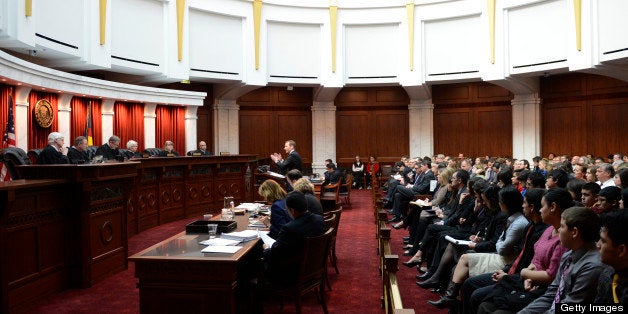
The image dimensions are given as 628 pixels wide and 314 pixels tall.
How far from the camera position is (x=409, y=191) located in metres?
8.38

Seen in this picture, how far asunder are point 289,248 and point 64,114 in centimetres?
781

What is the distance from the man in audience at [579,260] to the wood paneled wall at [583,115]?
11998 millimetres

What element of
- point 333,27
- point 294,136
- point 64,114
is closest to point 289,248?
point 64,114

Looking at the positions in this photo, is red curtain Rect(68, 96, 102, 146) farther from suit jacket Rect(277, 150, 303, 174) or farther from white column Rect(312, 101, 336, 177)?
white column Rect(312, 101, 336, 177)

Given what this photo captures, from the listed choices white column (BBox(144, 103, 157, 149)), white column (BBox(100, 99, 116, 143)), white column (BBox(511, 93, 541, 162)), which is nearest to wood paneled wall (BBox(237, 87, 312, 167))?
white column (BBox(144, 103, 157, 149))

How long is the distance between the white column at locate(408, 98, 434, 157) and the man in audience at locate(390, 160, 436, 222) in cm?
627

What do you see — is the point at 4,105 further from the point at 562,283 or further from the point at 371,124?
the point at 371,124

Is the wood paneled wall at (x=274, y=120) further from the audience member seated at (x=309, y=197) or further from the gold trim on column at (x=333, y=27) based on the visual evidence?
the audience member seated at (x=309, y=197)

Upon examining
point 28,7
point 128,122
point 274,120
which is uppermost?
point 28,7

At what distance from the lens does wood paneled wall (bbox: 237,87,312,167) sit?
15.8 metres

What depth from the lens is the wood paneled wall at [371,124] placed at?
16.4m

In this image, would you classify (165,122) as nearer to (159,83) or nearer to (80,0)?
(159,83)

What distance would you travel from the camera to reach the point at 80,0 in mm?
10094

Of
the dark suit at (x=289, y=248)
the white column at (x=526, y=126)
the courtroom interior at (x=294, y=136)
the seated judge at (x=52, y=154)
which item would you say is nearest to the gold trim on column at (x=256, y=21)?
the courtroom interior at (x=294, y=136)
